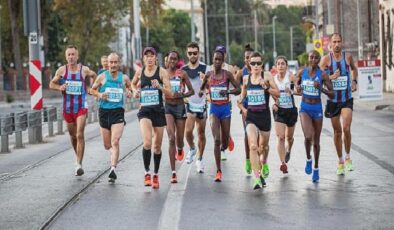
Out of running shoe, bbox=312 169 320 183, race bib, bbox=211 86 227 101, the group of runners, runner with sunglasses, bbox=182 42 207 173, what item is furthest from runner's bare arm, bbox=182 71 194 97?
running shoe, bbox=312 169 320 183

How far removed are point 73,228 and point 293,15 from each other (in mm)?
183129

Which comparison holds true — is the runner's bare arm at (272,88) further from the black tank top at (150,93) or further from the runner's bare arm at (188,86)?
the black tank top at (150,93)

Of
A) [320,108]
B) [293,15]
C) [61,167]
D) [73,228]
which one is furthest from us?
[293,15]

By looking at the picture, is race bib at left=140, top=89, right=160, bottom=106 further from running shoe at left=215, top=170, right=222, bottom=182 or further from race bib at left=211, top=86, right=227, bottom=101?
running shoe at left=215, top=170, right=222, bottom=182

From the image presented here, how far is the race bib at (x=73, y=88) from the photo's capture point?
15.7 meters

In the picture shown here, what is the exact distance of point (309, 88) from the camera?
14.3m

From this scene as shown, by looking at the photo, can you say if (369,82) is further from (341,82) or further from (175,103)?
(175,103)

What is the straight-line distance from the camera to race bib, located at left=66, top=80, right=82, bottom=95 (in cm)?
1573

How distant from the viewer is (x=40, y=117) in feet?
82.4

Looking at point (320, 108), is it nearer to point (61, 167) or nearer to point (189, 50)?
point (189, 50)

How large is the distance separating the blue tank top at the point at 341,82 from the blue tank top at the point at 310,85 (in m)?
0.67

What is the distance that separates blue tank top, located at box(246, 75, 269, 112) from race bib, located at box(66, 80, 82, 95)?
3225 mm

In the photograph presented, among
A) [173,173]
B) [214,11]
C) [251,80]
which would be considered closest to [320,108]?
[251,80]

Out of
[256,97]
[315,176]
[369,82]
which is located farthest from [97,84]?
[369,82]
